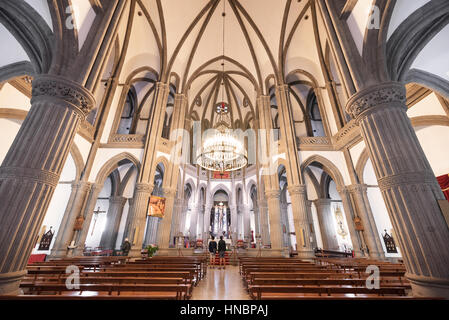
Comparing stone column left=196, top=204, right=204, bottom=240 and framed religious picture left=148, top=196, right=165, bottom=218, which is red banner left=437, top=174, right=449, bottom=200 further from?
stone column left=196, top=204, right=204, bottom=240

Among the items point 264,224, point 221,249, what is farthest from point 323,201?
point 221,249

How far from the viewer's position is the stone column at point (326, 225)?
13787 mm

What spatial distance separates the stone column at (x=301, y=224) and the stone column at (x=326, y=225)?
578 centimetres

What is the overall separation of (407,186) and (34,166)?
6414mm

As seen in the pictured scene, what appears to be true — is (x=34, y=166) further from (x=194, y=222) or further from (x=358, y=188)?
(x=194, y=222)

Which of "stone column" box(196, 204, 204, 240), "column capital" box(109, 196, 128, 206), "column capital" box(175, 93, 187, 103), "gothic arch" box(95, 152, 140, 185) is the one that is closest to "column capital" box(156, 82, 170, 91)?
"column capital" box(175, 93, 187, 103)

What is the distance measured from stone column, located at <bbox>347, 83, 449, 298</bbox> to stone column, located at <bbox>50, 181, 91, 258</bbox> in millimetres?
11633

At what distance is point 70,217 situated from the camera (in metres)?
8.99

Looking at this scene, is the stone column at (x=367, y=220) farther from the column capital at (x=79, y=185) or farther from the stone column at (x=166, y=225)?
the column capital at (x=79, y=185)

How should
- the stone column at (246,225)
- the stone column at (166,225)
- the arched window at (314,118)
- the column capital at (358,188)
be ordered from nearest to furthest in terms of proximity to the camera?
1. the column capital at (358,188)
2. the stone column at (166,225)
3. the arched window at (314,118)
4. the stone column at (246,225)

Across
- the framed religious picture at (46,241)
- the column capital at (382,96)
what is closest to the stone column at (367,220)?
the column capital at (382,96)

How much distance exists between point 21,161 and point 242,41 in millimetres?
15093
